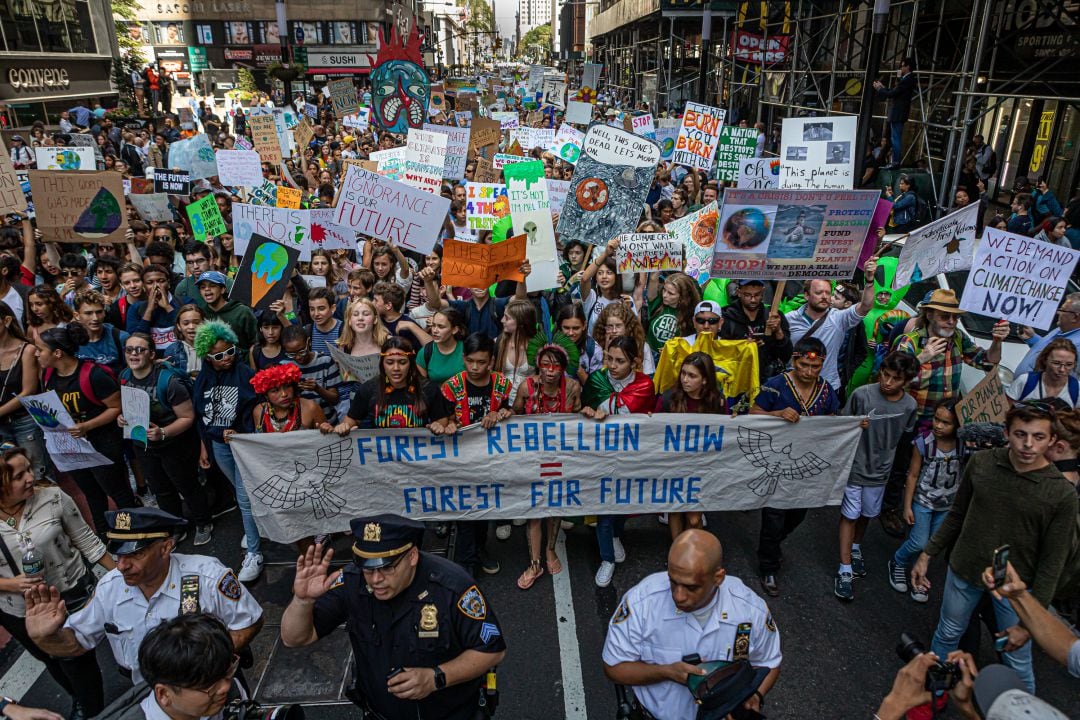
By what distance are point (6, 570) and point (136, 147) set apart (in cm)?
1773

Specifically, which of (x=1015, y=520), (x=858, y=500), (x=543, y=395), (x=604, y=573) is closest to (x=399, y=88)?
(x=543, y=395)

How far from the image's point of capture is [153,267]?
6414 mm

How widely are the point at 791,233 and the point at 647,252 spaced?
139 cm

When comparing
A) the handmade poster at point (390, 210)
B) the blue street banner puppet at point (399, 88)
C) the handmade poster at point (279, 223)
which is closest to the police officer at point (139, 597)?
the handmade poster at point (390, 210)

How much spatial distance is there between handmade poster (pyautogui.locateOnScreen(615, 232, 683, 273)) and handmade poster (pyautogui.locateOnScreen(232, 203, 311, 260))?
323 centimetres

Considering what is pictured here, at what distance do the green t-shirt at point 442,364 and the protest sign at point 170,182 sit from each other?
758 centimetres

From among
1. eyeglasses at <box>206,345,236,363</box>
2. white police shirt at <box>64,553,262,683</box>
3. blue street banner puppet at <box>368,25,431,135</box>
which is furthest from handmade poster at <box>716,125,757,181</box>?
white police shirt at <box>64,553,262,683</box>

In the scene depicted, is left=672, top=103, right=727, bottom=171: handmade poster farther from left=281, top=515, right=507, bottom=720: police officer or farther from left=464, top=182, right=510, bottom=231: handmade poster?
left=281, top=515, right=507, bottom=720: police officer

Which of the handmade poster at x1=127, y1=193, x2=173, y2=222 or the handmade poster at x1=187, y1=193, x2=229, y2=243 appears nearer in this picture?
the handmade poster at x1=187, y1=193, x2=229, y2=243

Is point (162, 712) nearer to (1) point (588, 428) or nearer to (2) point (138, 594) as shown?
(2) point (138, 594)

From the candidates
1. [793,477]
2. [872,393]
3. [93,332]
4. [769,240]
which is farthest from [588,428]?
[93,332]

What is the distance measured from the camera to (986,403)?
4328 millimetres

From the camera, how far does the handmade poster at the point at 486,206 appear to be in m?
8.59

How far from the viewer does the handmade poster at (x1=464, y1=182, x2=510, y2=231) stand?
8.59 metres
